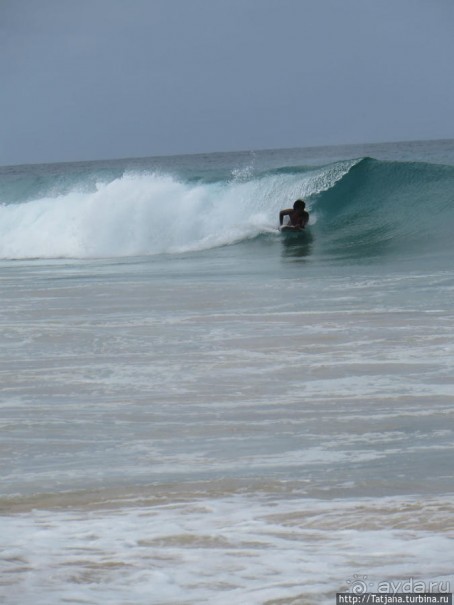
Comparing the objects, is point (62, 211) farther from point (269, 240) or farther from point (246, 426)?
point (246, 426)

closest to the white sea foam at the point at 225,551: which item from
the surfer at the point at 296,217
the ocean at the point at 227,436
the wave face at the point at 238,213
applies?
the ocean at the point at 227,436

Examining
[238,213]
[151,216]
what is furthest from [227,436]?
[238,213]

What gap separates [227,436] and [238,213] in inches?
565

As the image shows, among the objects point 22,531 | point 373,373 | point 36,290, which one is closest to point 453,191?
point 36,290

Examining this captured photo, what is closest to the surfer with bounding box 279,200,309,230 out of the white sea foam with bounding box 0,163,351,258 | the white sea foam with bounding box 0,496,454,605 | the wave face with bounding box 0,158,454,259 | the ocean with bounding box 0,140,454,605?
the wave face with bounding box 0,158,454,259

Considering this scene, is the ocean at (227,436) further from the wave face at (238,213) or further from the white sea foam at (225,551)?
the wave face at (238,213)

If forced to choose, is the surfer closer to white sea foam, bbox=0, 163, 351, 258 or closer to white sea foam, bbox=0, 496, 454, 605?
white sea foam, bbox=0, 163, 351, 258

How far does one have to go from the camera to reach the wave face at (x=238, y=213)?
1602 centimetres

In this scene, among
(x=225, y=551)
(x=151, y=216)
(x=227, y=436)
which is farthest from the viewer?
(x=151, y=216)

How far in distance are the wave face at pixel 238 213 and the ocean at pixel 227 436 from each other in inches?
192

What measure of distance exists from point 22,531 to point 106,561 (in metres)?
0.43

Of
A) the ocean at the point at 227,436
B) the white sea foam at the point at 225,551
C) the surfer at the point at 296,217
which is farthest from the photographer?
the surfer at the point at 296,217

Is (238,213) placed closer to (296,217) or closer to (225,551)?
(296,217)

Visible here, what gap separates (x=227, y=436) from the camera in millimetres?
4520
